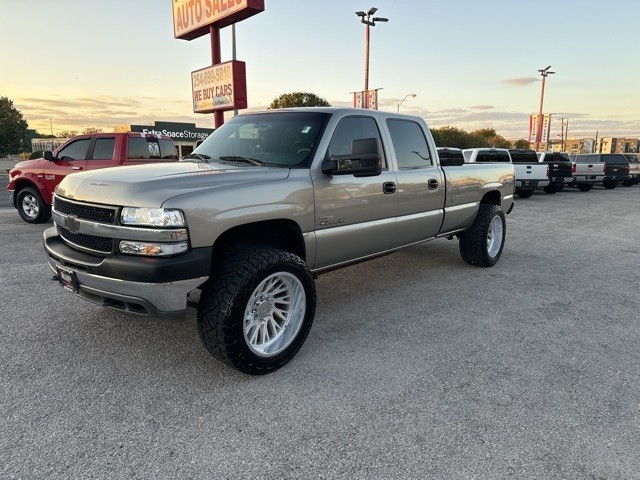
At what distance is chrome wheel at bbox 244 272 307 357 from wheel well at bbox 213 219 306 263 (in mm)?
333

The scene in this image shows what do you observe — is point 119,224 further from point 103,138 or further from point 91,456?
point 103,138

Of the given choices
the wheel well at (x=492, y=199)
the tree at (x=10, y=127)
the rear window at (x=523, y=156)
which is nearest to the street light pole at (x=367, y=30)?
the rear window at (x=523, y=156)

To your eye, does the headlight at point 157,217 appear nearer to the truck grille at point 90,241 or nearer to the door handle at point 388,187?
the truck grille at point 90,241

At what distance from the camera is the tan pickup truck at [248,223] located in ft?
9.25

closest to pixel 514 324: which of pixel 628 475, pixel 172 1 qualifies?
pixel 628 475

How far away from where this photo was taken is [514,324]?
4148 mm

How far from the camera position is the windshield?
149 inches

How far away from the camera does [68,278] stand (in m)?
3.15

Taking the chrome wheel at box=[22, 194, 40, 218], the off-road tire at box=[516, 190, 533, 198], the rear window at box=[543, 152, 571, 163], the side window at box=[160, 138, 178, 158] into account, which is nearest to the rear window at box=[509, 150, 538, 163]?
the rear window at box=[543, 152, 571, 163]

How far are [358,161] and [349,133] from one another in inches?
27.9

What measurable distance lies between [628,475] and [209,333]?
7.81ft

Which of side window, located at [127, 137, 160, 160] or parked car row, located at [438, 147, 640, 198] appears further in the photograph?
parked car row, located at [438, 147, 640, 198]

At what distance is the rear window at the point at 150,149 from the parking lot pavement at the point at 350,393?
4.89 metres

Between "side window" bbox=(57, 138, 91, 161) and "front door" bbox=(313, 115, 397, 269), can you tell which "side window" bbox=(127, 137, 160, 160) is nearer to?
"side window" bbox=(57, 138, 91, 161)
